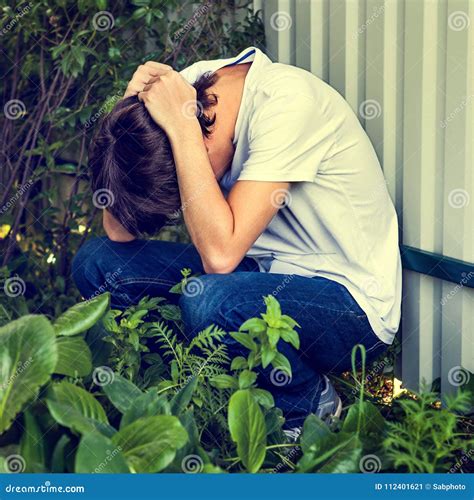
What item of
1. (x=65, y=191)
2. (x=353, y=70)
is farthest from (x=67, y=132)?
(x=353, y=70)

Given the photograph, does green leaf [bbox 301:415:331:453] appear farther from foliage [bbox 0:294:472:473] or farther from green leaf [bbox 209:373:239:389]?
green leaf [bbox 209:373:239:389]

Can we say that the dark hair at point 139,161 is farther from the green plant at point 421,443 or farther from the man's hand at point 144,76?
the green plant at point 421,443

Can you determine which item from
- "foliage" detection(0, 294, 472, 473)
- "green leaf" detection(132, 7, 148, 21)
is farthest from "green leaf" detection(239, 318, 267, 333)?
"green leaf" detection(132, 7, 148, 21)

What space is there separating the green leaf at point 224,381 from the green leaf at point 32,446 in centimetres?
49

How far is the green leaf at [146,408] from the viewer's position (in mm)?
2238

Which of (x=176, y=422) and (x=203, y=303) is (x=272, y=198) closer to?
(x=203, y=303)

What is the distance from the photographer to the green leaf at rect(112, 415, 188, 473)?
6.76 feet

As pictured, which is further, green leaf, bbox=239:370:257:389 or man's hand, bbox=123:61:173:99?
man's hand, bbox=123:61:173:99

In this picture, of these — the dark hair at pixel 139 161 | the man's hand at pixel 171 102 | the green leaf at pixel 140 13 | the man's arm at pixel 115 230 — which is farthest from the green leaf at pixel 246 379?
the green leaf at pixel 140 13

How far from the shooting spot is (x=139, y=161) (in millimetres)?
2818

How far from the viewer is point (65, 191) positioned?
15.2ft

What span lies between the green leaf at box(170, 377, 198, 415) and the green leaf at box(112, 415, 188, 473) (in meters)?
0.21

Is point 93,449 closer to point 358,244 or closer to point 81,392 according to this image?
point 81,392

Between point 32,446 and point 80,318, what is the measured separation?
0.42 meters
